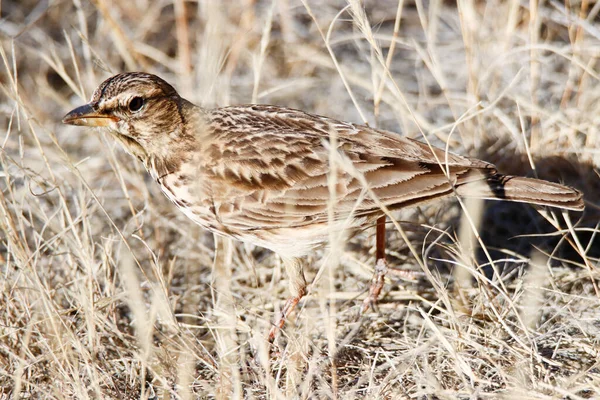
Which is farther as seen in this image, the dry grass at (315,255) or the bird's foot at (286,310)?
the bird's foot at (286,310)

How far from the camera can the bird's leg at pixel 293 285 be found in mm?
4375

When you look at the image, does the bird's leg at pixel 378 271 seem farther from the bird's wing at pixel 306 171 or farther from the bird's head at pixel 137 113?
the bird's head at pixel 137 113

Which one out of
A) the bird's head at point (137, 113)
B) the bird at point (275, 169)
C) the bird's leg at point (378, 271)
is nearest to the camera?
the bird at point (275, 169)

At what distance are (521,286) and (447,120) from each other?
2.36 m


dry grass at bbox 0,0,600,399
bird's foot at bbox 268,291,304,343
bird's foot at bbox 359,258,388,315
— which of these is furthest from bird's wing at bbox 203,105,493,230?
bird's foot at bbox 359,258,388,315

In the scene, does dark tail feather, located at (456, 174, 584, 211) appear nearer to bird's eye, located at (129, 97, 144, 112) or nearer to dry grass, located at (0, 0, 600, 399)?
dry grass, located at (0, 0, 600, 399)

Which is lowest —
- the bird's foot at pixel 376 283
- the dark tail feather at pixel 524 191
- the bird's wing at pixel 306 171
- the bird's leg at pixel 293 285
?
the bird's foot at pixel 376 283

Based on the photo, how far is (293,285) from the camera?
445 centimetres

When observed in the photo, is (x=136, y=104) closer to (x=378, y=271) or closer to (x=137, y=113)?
(x=137, y=113)

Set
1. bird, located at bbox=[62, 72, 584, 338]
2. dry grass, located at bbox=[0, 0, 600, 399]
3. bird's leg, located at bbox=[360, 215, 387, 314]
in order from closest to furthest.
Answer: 1. dry grass, located at bbox=[0, 0, 600, 399]
2. bird, located at bbox=[62, 72, 584, 338]
3. bird's leg, located at bbox=[360, 215, 387, 314]

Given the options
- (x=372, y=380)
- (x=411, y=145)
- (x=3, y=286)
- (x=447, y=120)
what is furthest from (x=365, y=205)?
(x=447, y=120)

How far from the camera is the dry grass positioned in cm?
371

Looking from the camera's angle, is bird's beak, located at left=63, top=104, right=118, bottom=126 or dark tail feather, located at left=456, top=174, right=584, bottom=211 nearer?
dark tail feather, located at left=456, top=174, right=584, bottom=211

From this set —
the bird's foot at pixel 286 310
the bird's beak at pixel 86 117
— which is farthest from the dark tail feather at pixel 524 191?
the bird's beak at pixel 86 117
